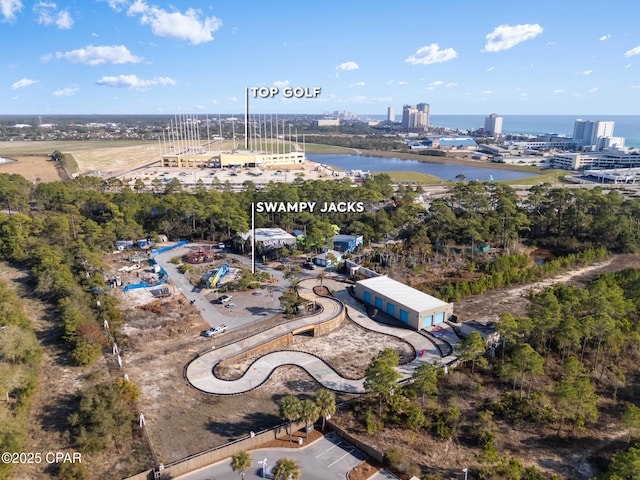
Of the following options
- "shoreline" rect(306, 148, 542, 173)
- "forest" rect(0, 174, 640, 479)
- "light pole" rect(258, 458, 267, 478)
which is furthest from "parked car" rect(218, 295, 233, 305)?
"shoreline" rect(306, 148, 542, 173)

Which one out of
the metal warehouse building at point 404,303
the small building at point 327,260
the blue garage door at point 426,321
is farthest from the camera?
the small building at point 327,260

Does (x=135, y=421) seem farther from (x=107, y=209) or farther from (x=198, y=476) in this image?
(x=107, y=209)

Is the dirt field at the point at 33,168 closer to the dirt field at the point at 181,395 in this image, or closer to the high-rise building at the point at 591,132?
the dirt field at the point at 181,395

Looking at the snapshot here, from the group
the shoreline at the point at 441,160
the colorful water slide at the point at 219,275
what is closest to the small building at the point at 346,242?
the colorful water slide at the point at 219,275

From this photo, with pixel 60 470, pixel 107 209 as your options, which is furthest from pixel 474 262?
pixel 107 209

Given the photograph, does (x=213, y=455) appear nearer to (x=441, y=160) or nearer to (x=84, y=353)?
(x=84, y=353)
